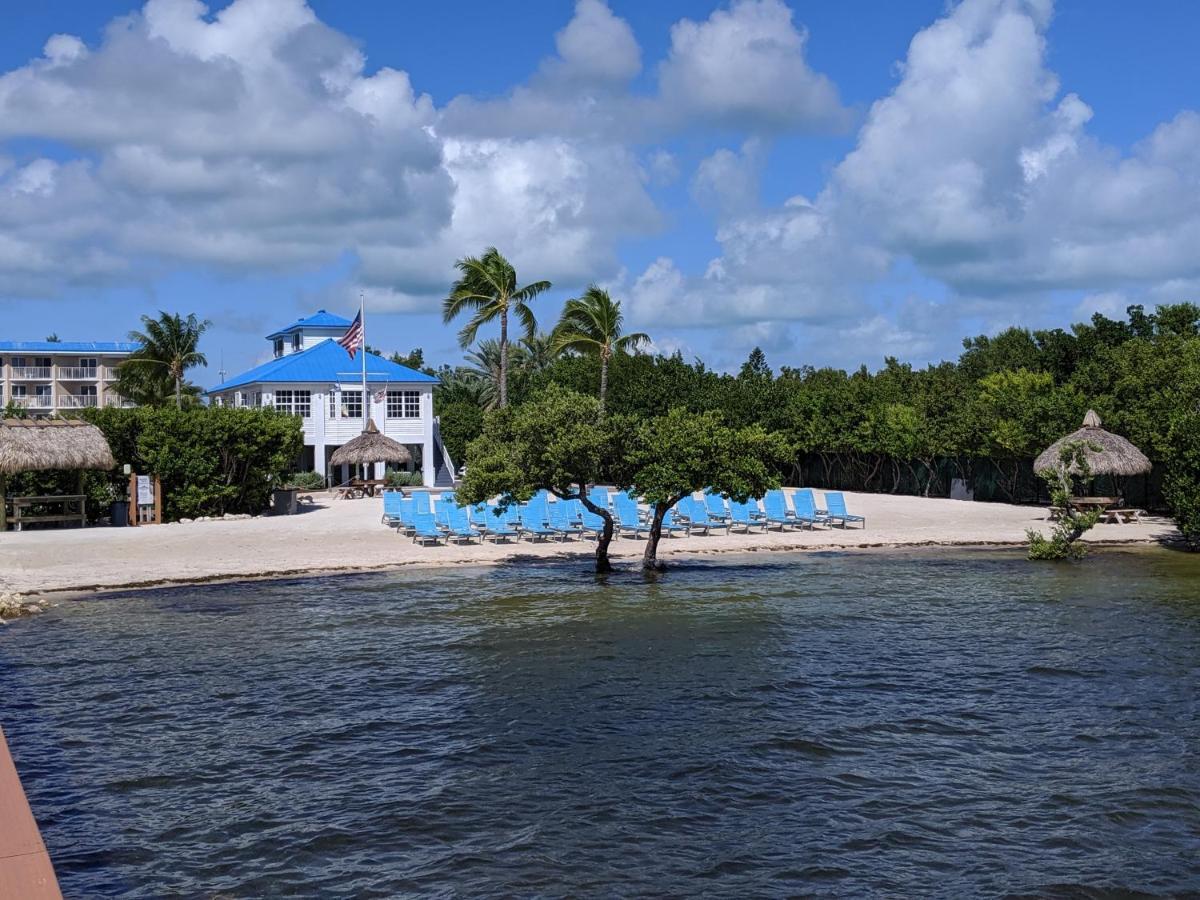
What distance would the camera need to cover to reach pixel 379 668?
47.4 ft

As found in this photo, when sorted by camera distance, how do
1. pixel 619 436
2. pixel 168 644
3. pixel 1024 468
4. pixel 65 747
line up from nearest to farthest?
pixel 65 747 → pixel 168 644 → pixel 619 436 → pixel 1024 468

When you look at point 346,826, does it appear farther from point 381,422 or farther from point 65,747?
point 381,422

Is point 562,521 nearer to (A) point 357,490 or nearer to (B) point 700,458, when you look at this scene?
(B) point 700,458

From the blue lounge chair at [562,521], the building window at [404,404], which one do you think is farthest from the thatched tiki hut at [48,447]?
the building window at [404,404]

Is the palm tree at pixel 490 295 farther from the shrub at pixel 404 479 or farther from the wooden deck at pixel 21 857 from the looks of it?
the wooden deck at pixel 21 857

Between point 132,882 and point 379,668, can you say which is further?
point 379,668

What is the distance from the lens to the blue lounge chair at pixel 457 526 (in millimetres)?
26688

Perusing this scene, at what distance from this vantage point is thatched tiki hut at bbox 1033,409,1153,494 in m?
30.2

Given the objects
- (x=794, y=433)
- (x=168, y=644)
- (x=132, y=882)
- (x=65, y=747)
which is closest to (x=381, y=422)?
(x=794, y=433)

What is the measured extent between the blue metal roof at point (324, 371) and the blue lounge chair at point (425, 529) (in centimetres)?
2376

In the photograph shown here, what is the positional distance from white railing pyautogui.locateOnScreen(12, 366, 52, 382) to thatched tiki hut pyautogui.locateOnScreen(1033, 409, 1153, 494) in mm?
77906

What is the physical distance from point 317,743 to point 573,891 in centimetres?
435

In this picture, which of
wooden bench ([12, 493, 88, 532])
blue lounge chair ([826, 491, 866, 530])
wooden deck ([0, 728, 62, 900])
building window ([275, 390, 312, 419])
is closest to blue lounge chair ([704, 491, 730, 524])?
blue lounge chair ([826, 491, 866, 530])

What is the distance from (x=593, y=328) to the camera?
48688mm
